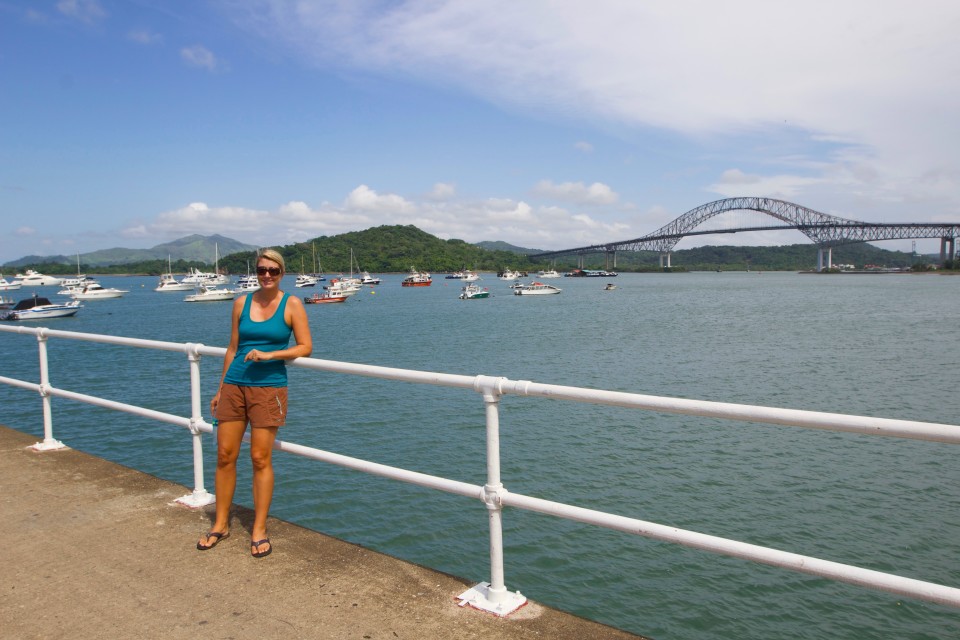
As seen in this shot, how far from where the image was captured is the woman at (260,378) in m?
4.36

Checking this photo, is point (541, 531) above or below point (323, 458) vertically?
below

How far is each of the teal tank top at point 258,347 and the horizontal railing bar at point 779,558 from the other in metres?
1.76

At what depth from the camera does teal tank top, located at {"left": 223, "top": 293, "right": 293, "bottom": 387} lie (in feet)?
14.3

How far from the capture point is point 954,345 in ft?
121

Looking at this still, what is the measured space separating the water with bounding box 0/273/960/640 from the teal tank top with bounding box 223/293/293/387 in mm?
1182

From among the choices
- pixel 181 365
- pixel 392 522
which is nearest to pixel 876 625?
pixel 392 522

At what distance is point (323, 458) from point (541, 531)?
7202mm

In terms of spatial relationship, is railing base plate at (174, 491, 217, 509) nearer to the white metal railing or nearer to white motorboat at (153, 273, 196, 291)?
the white metal railing

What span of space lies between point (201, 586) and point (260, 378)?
4.09 ft

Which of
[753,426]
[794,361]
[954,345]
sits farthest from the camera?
[954,345]

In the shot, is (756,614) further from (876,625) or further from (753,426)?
(753,426)

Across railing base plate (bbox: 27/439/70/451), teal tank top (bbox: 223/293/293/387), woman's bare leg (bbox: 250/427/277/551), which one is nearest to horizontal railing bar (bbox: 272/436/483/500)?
woman's bare leg (bbox: 250/427/277/551)

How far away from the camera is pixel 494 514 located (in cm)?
363

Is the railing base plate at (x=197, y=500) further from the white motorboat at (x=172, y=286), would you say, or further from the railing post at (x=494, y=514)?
the white motorboat at (x=172, y=286)
